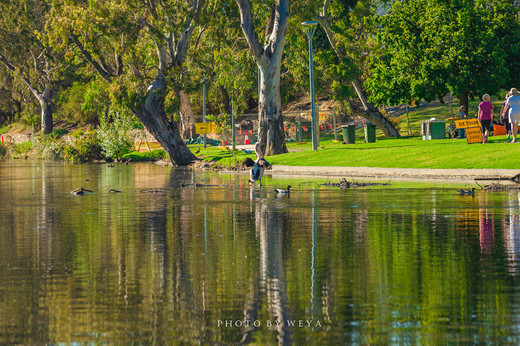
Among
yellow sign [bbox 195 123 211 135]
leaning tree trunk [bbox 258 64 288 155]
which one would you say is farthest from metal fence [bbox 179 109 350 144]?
leaning tree trunk [bbox 258 64 288 155]

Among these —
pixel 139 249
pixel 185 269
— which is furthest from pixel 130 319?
pixel 139 249

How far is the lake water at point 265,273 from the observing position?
Answer: 697 centimetres

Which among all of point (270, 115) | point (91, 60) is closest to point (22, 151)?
point (91, 60)


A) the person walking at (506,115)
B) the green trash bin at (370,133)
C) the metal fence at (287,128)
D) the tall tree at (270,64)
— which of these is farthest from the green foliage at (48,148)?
the person walking at (506,115)

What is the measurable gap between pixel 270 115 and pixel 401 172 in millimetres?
13382

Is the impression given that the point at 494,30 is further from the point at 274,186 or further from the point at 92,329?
the point at 92,329

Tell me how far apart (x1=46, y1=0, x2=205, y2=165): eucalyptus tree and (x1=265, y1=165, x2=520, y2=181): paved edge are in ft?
36.5

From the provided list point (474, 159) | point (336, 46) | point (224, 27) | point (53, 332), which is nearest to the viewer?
point (53, 332)

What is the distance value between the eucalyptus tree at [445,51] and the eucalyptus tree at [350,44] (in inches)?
46.2

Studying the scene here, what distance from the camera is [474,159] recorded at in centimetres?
2719

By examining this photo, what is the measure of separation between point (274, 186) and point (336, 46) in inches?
1023

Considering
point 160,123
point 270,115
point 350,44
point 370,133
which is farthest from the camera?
point 350,44

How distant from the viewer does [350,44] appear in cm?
4925

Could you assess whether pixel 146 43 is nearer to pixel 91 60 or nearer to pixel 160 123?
pixel 91 60
